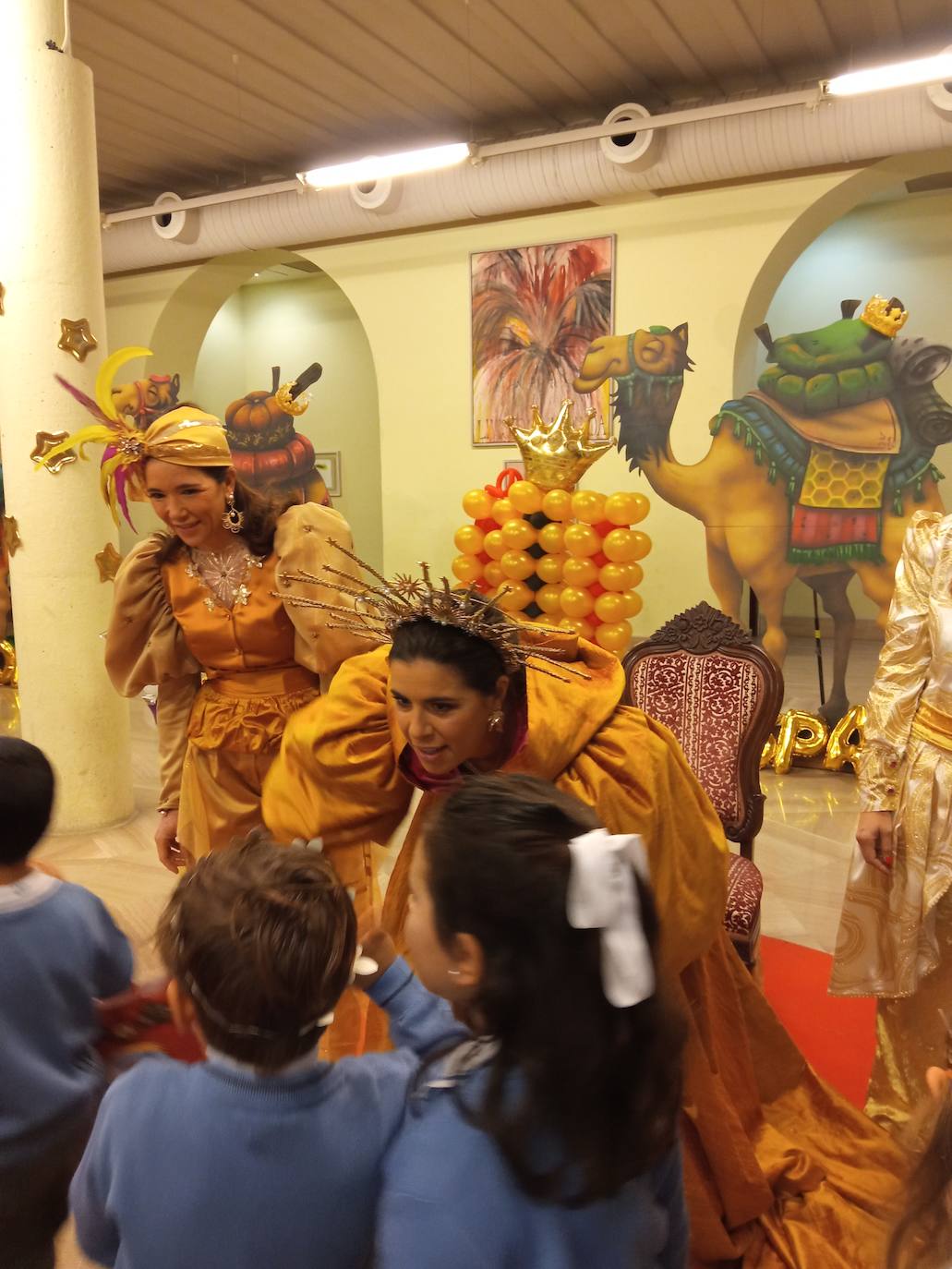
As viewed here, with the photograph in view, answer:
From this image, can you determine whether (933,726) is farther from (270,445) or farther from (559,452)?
(270,445)

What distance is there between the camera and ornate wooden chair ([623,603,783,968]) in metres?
2.81

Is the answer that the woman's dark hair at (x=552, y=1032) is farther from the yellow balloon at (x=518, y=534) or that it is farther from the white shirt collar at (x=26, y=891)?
the yellow balloon at (x=518, y=534)

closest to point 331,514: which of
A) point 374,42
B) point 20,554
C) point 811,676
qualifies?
point 20,554

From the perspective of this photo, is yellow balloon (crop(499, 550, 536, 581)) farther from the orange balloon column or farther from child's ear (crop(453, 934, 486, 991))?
child's ear (crop(453, 934, 486, 991))

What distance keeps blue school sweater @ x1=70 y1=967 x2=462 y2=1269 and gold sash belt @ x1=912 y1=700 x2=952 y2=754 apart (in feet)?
5.19

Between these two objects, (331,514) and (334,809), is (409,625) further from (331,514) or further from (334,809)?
(331,514)

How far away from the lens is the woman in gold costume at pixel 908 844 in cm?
218

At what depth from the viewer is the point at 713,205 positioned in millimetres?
6434

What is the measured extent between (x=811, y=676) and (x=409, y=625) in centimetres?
664

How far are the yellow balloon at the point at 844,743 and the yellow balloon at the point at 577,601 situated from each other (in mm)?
1605

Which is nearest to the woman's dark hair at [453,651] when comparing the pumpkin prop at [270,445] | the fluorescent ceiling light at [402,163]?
the fluorescent ceiling light at [402,163]

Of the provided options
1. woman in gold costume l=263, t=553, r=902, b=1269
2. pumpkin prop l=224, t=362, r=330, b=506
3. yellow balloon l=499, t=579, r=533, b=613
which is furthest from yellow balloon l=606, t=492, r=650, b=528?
woman in gold costume l=263, t=553, r=902, b=1269

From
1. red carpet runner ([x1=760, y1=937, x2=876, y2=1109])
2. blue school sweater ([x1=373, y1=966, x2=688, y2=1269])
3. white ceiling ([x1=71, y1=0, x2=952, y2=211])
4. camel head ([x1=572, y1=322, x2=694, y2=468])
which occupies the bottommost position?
red carpet runner ([x1=760, y1=937, x2=876, y2=1109])

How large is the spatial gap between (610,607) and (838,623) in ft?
5.01
